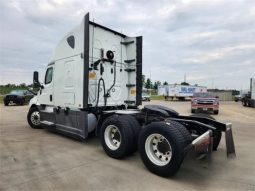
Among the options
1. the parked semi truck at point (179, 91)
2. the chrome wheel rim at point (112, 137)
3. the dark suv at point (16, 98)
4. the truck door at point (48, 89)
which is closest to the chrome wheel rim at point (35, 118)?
the truck door at point (48, 89)

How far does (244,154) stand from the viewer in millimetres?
6051

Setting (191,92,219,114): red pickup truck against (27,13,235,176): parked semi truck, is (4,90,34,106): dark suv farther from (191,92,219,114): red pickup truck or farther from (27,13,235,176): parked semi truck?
(191,92,219,114): red pickup truck

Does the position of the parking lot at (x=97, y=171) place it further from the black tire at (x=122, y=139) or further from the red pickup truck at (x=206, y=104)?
the red pickup truck at (x=206, y=104)

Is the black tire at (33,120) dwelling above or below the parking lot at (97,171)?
above

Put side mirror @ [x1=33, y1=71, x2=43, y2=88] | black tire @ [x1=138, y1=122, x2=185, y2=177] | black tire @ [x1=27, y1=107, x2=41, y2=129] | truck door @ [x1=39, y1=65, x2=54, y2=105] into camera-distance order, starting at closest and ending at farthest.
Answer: black tire @ [x1=138, y1=122, x2=185, y2=177]
truck door @ [x1=39, y1=65, x2=54, y2=105]
side mirror @ [x1=33, y1=71, x2=43, y2=88]
black tire @ [x1=27, y1=107, x2=41, y2=129]

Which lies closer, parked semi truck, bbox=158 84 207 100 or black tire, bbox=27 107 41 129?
black tire, bbox=27 107 41 129

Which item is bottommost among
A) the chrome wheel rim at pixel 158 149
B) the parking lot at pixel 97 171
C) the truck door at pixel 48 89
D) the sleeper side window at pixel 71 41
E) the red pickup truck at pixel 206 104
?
the parking lot at pixel 97 171

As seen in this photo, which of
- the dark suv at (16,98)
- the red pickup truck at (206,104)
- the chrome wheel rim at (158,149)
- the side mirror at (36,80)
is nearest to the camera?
the chrome wheel rim at (158,149)

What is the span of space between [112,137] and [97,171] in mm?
1339

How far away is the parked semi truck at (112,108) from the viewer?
4523 millimetres

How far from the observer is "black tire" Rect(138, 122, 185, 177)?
414 centimetres

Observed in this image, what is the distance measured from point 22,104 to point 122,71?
1985 centimetres

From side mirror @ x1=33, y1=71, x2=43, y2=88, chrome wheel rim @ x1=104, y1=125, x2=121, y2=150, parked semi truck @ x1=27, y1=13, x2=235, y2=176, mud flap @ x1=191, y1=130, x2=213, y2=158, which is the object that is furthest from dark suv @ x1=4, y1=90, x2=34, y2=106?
mud flap @ x1=191, y1=130, x2=213, y2=158

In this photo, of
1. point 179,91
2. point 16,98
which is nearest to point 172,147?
point 16,98
